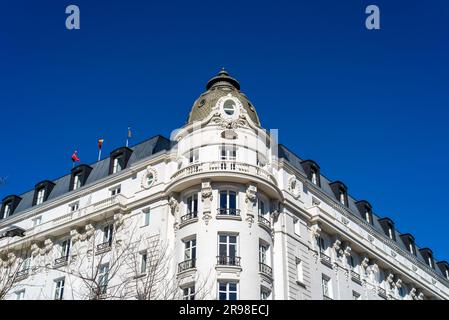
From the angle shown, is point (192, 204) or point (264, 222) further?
point (264, 222)

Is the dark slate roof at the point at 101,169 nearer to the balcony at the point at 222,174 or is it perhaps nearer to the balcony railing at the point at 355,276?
the balcony at the point at 222,174

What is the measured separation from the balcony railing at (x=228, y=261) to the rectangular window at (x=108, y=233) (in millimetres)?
9992

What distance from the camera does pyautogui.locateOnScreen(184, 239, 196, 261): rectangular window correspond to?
3694 cm

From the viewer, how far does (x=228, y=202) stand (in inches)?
1496

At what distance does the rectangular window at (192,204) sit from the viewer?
126ft

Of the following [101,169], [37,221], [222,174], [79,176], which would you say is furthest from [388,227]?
[37,221]

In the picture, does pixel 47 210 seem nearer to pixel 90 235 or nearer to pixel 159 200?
pixel 90 235

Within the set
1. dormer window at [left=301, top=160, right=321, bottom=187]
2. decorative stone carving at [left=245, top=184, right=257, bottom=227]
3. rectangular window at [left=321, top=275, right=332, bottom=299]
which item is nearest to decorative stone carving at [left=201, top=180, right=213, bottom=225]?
decorative stone carving at [left=245, top=184, right=257, bottom=227]

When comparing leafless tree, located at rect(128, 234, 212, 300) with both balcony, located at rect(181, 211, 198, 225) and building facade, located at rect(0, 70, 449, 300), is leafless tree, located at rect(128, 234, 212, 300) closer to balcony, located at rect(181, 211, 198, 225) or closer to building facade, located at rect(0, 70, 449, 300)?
building facade, located at rect(0, 70, 449, 300)

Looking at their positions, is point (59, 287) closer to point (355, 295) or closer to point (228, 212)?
point (228, 212)

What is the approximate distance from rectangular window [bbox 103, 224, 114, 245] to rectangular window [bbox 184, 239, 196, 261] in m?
7.18

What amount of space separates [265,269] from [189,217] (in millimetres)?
5760

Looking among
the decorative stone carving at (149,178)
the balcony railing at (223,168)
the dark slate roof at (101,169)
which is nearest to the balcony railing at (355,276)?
the balcony railing at (223,168)
